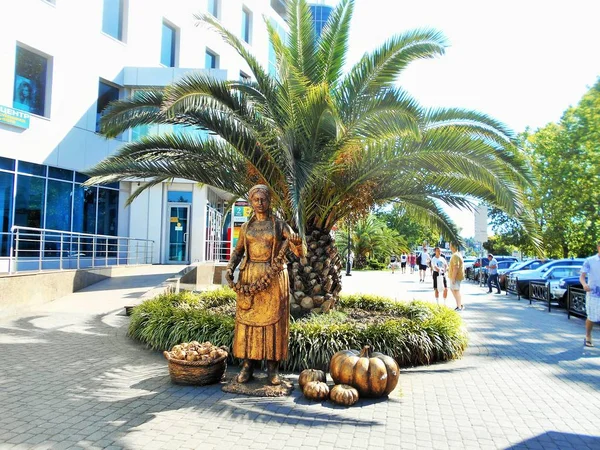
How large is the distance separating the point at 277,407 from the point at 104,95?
1744 cm

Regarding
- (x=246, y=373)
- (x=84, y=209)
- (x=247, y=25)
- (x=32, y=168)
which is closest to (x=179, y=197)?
(x=84, y=209)

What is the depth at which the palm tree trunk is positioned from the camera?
25.6 ft

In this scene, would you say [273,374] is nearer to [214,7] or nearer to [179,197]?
[179,197]

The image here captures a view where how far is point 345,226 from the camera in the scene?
31.6ft

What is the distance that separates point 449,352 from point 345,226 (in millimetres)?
3482

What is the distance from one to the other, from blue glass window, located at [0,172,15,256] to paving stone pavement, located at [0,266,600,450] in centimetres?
878

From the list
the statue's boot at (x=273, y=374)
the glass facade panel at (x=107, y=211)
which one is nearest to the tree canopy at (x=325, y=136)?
the statue's boot at (x=273, y=374)

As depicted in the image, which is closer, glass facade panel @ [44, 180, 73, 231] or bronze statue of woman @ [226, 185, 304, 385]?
bronze statue of woman @ [226, 185, 304, 385]

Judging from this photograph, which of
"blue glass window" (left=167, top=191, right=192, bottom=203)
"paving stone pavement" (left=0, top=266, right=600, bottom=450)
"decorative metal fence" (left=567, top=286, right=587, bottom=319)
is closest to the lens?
"paving stone pavement" (left=0, top=266, right=600, bottom=450)

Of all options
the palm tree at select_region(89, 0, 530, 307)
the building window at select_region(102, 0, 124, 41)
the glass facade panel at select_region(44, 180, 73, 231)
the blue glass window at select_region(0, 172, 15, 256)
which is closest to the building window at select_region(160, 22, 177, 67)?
the building window at select_region(102, 0, 124, 41)

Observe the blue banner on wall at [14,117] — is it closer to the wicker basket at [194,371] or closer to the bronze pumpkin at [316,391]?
the wicker basket at [194,371]

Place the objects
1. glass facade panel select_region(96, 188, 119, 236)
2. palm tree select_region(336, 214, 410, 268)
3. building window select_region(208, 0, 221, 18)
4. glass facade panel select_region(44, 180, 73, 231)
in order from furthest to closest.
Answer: palm tree select_region(336, 214, 410, 268) < building window select_region(208, 0, 221, 18) < glass facade panel select_region(96, 188, 119, 236) < glass facade panel select_region(44, 180, 73, 231)

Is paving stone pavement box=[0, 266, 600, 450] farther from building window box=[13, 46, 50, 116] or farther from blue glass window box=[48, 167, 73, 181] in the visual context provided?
building window box=[13, 46, 50, 116]

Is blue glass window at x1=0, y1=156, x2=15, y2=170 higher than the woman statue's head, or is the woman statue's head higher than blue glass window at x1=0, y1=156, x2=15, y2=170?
blue glass window at x1=0, y1=156, x2=15, y2=170
